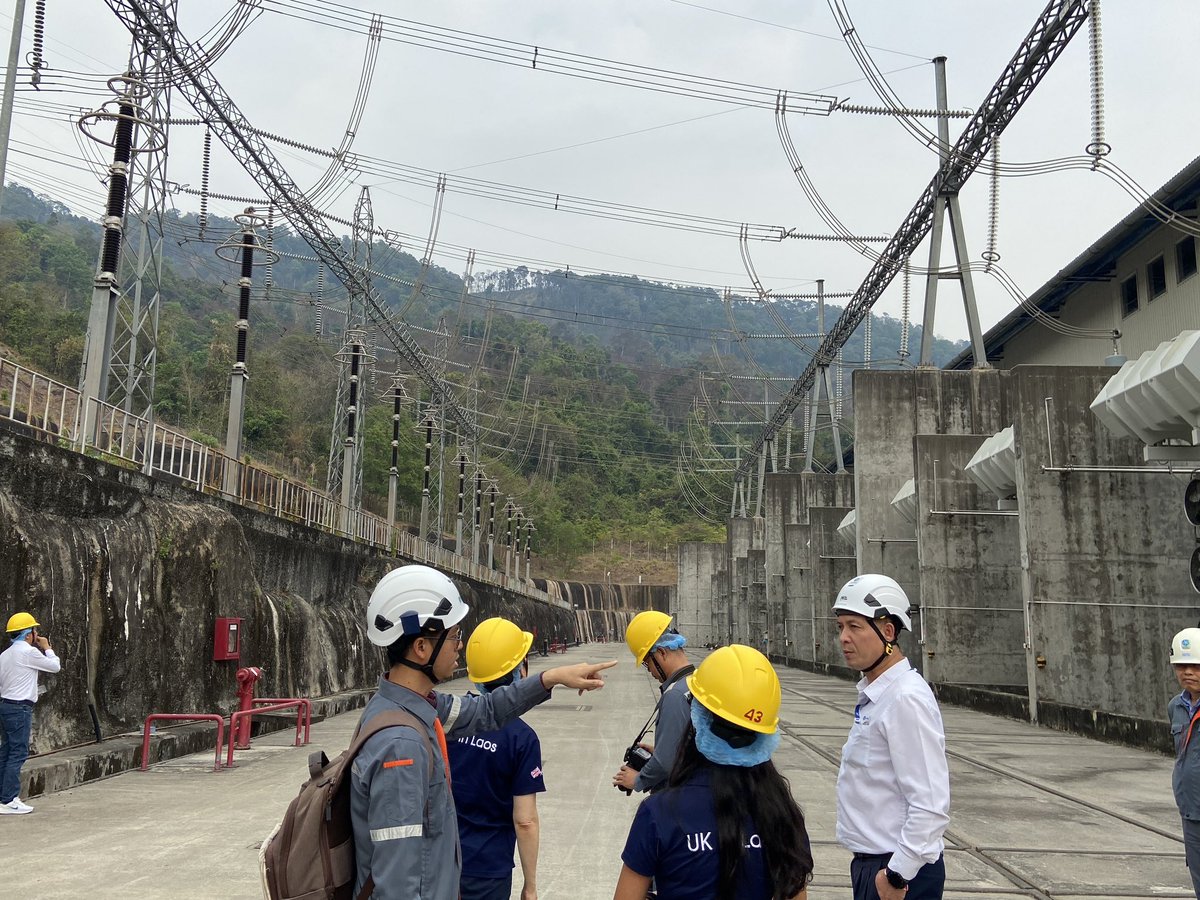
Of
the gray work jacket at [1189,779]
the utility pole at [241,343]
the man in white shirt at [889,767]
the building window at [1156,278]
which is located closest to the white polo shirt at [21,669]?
the man in white shirt at [889,767]

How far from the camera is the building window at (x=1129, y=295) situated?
2747cm

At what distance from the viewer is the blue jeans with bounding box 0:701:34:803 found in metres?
9.04

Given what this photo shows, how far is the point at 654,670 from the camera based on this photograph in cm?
504

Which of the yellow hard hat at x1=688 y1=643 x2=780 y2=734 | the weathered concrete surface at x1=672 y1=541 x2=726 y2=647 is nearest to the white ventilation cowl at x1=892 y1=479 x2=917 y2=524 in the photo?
the yellow hard hat at x1=688 y1=643 x2=780 y2=734

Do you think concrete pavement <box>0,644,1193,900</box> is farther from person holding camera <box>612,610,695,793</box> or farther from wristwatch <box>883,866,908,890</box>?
wristwatch <box>883,866,908,890</box>

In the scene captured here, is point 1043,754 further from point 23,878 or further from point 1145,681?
point 23,878

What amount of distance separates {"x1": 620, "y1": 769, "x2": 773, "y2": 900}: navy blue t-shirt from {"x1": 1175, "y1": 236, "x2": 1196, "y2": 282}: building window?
2580 cm

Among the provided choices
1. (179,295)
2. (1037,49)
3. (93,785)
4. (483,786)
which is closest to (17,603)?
(93,785)

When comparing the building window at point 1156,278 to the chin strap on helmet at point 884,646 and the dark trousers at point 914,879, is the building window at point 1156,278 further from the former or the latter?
Answer: the dark trousers at point 914,879

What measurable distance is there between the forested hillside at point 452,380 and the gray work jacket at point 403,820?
3994 centimetres

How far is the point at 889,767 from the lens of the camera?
3.61 metres

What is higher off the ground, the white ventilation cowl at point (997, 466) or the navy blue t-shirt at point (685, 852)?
the white ventilation cowl at point (997, 466)

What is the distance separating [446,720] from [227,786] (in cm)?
842

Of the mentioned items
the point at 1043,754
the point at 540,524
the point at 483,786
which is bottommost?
the point at 1043,754
